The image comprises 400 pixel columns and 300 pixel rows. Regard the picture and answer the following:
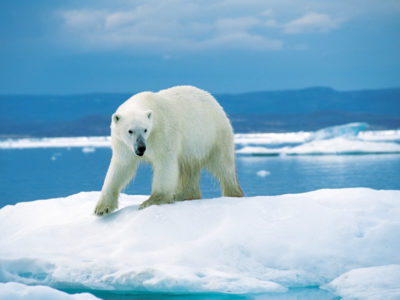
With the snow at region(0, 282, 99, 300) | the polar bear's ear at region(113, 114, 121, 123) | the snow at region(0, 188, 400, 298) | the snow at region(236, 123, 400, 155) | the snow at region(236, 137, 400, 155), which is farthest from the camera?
the snow at region(236, 123, 400, 155)

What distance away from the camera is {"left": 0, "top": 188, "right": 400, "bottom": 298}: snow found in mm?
3953

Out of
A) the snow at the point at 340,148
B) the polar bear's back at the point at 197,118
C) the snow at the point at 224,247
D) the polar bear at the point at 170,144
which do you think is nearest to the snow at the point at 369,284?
the snow at the point at 224,247

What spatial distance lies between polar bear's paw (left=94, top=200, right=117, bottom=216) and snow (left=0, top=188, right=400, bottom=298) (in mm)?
95

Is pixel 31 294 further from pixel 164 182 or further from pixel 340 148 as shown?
pixel 340 148

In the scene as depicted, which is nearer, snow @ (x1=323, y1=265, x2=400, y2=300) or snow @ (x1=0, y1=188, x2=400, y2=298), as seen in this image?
snow @ (x1=323, y1=265, x2=400, y2=300)

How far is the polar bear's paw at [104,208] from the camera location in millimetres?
5324

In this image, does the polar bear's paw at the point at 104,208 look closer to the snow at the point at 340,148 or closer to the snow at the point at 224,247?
the snow at the point at 224,247

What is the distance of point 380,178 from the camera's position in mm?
16828

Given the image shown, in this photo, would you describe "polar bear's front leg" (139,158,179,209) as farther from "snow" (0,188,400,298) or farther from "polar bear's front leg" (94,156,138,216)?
"polar bear's front leg" (94,156,138,216)

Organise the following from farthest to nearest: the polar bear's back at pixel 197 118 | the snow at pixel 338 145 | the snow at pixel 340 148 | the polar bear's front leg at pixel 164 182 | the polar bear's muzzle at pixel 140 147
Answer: the snow at pixel 338 145, the snow at pixel 340 148, the polar bear's back at pixel 197 118, the polar bear's front leg at pixel 164 182, the polar bear's muzzle at pixel 140 147

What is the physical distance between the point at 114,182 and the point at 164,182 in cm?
58

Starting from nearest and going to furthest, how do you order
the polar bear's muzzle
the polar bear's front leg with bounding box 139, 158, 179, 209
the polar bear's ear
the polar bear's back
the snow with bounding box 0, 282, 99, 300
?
the snow with bounding box 0, 282, 99, 300
the polar bear's muzzle
the polar bear's ear
the polar bear's front leg with bounding box 139, 158, 179, 209
the polar bear's back

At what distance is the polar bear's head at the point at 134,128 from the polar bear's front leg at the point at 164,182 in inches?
16.8

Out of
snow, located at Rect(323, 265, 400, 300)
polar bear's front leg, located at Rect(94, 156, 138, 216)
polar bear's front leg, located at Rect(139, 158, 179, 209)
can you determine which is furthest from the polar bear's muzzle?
snow, located at Rect(323, 265, 400, 300)
